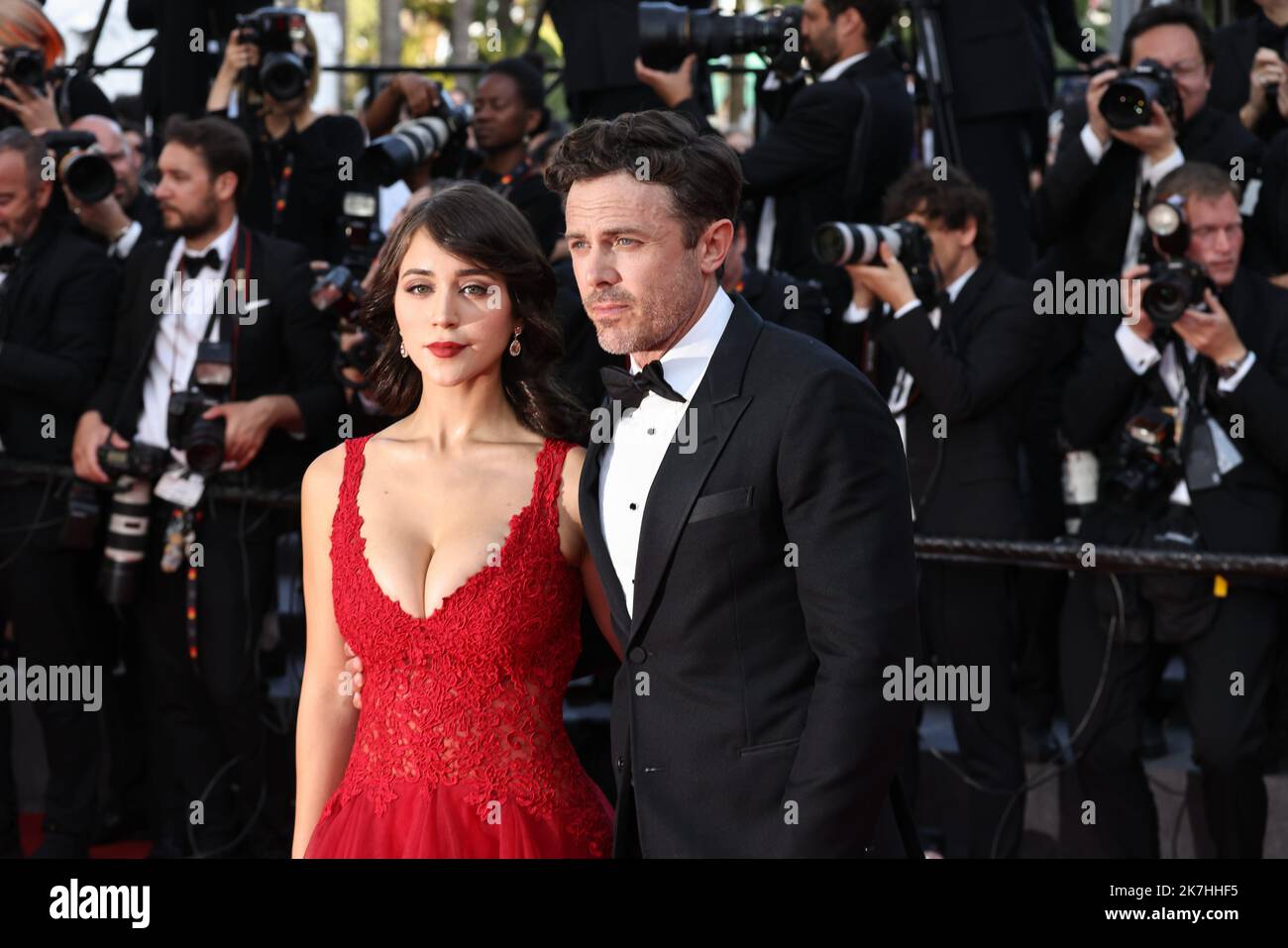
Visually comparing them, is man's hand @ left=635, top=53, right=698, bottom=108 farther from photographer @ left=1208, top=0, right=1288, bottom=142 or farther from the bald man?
the bald man

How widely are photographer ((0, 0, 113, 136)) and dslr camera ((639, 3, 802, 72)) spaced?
210 centimetres

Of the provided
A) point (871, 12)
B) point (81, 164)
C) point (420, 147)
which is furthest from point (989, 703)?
point (81, 164)

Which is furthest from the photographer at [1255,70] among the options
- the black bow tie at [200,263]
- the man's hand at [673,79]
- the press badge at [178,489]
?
the press badge at [178,489]

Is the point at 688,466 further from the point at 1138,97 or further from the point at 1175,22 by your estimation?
the point at 1175,22

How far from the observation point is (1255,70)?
16.8ft

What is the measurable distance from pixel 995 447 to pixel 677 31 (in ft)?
5.08

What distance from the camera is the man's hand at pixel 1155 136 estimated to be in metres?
4.76

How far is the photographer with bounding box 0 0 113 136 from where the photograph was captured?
5.87 m

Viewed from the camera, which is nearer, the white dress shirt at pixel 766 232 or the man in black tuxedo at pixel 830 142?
the man in black tuxedo at pixel 830 142

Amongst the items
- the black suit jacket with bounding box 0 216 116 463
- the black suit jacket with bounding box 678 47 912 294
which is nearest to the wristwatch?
the black suit jacket with bounding box 678 47 912 294

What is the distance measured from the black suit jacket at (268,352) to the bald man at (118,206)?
46 cm

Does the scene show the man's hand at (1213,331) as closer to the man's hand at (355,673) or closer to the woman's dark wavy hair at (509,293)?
the woman's dark wavy hair at (509,293)

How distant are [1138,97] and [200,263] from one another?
2816 millimetres
